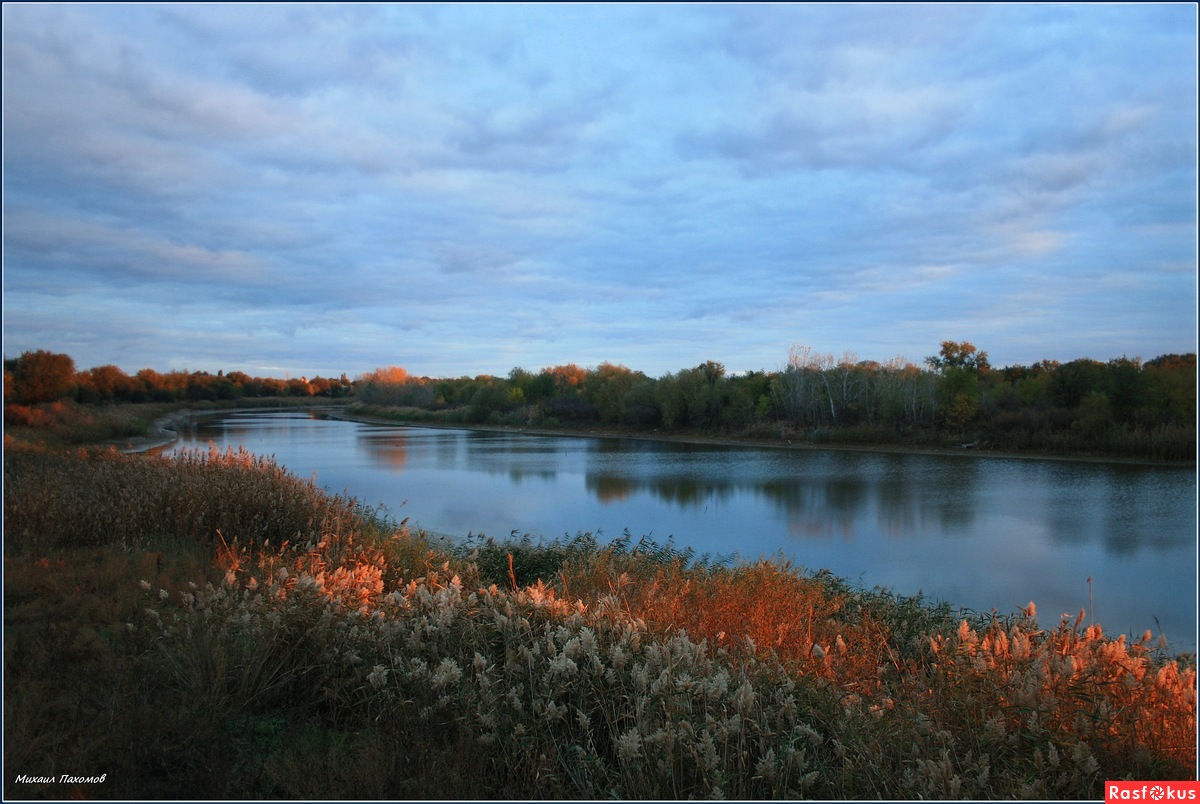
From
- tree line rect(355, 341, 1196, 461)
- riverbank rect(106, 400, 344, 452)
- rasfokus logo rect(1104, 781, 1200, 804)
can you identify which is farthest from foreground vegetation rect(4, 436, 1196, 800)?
riverbank rect(106, 400, 344, 452)

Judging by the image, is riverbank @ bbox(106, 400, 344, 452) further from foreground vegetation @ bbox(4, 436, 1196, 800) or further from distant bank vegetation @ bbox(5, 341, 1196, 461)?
foreground vegetation @ bbox(4, 436, 1196, 800)

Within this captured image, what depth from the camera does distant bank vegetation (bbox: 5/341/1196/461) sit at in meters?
23.4

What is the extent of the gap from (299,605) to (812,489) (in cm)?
1699

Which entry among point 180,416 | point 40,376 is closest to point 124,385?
point 180,416

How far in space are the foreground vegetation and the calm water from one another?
5.35 metres

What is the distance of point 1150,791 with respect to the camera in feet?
8.87

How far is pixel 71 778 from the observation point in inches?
106

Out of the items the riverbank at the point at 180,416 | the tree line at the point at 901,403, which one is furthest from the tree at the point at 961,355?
the riverbank at the point at 180,416

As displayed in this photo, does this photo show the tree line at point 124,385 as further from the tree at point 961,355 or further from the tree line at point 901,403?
the tree at point 961,355

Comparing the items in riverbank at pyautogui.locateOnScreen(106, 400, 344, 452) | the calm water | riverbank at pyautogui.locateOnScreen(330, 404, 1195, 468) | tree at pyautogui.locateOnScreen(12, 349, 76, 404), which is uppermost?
tree at pyautogui.locateOnScreen(12, 349, 76, 404)

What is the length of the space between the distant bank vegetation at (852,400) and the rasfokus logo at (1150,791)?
43.6ft

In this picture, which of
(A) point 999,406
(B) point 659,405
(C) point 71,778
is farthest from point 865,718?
(B) point 659,405

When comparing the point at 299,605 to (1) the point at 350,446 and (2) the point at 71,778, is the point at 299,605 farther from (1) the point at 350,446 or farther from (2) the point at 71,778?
(1) the point at 350,446

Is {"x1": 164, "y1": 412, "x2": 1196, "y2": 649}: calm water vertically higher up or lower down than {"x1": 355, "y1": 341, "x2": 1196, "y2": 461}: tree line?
lower down
